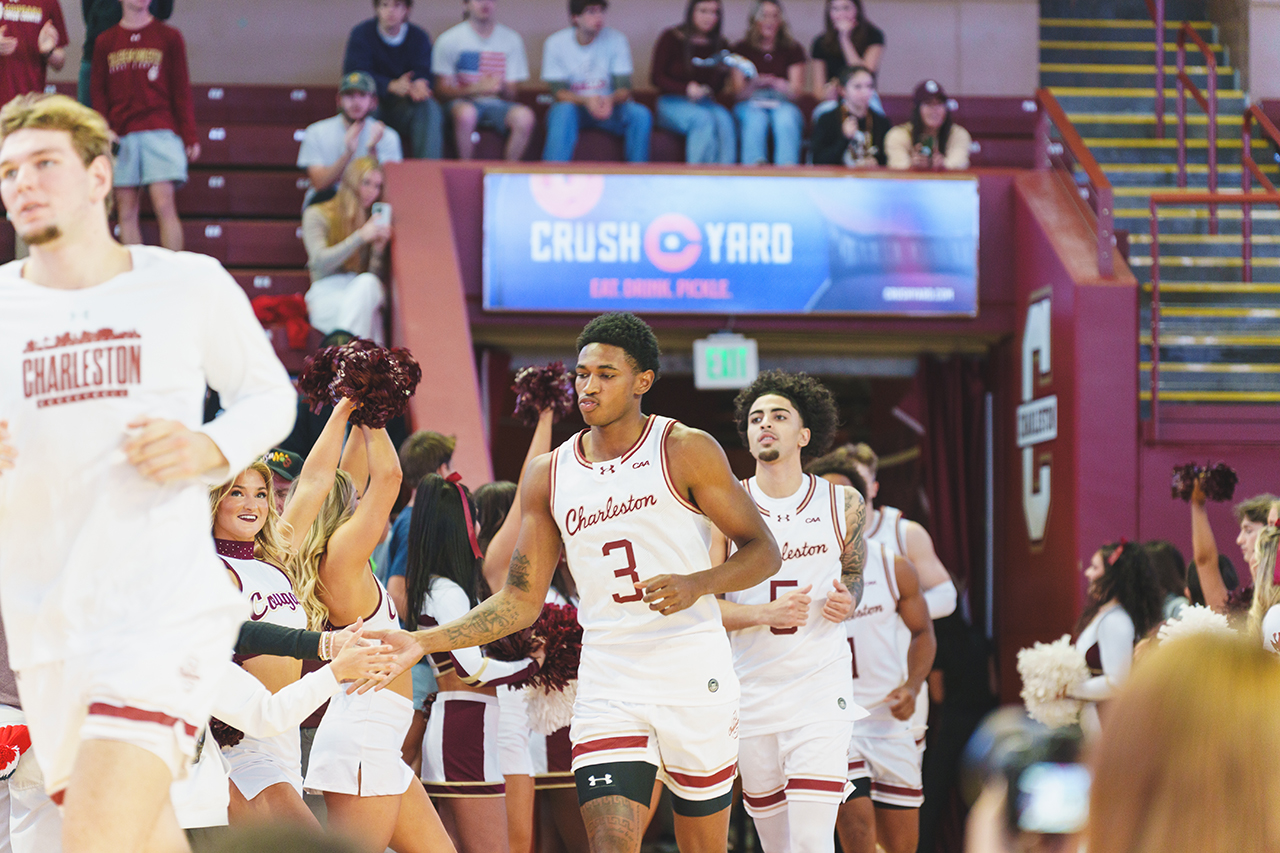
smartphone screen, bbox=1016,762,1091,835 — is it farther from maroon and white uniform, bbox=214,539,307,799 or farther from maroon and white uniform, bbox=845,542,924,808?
maroon and white uniform, bbox=845,542,924,808

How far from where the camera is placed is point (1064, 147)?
37.6 feet

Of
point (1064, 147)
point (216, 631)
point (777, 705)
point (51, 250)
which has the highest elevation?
point (1064, 147)

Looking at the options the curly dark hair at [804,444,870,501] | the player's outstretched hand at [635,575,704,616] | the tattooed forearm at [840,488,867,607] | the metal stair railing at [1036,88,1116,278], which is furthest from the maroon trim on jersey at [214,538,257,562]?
the metal stair railing at [1036,88,1116,278]

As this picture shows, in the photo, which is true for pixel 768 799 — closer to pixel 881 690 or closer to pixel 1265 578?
pixel 881 690

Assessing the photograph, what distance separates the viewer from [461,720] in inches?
218

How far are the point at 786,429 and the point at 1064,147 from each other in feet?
22.1

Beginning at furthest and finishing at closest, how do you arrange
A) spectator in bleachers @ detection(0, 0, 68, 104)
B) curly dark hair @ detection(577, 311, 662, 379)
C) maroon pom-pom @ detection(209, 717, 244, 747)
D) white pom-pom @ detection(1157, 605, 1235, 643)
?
spectator in bleachers @ detection(0, 0, 68, 104)
white pom-pom @ detection(1157, 605, 1235, 643)
curly dark hair @ detection(577, 311, 662, 379)
maroon pom-pom @ detection(209, 717, 244, 747)

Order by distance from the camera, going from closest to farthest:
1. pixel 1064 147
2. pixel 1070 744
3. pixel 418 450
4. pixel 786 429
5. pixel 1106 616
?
A: pixel 1070 744 < pixel 786 429 < pixel 418 450 < pixel 1106 616 < pixel 1064 147

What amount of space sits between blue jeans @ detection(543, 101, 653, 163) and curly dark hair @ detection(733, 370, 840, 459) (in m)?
5.56

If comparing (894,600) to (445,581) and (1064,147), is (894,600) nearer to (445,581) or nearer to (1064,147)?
(445,581)

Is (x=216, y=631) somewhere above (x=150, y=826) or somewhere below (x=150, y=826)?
above

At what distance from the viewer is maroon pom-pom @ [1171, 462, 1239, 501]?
24.0 feet

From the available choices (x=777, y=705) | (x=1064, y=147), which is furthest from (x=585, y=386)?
(x=1064, y=147)

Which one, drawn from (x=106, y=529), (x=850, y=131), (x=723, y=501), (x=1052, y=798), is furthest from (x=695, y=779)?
(x=850, y=131)
